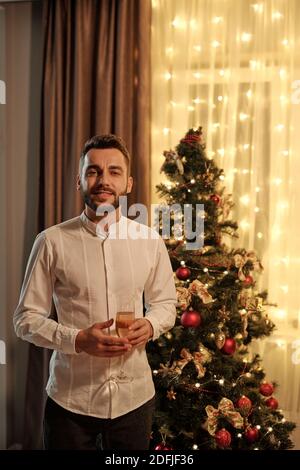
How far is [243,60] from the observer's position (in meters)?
2.83

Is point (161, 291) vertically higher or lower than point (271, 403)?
higher

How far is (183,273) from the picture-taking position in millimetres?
2402

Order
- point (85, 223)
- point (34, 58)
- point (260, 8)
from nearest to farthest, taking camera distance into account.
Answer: point (85, 223) < point (260, 8) < point (34, 58)

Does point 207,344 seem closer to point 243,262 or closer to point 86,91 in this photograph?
point 243,262

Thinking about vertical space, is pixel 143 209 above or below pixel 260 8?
below

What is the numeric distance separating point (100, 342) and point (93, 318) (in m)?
0.14

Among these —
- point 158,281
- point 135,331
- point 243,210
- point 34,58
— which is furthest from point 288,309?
point 34,58

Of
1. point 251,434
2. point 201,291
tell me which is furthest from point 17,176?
point 251,434

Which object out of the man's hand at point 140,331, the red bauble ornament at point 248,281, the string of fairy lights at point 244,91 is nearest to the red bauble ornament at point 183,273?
the red bauble ornament at point 248,281

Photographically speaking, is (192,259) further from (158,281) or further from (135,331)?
(135,331)

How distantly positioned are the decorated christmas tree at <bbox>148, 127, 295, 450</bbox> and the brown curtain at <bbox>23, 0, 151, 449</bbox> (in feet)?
1.49

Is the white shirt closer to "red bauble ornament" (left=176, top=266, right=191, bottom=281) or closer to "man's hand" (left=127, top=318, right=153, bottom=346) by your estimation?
"man's hand" (left=127, top=318, right=153, bottom=346)

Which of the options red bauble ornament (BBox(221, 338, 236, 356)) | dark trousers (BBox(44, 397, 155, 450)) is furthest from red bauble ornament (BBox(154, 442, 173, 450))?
dark trousers (BBox(44, 397, 155, 450))

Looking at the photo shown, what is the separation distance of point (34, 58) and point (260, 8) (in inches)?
54.2
